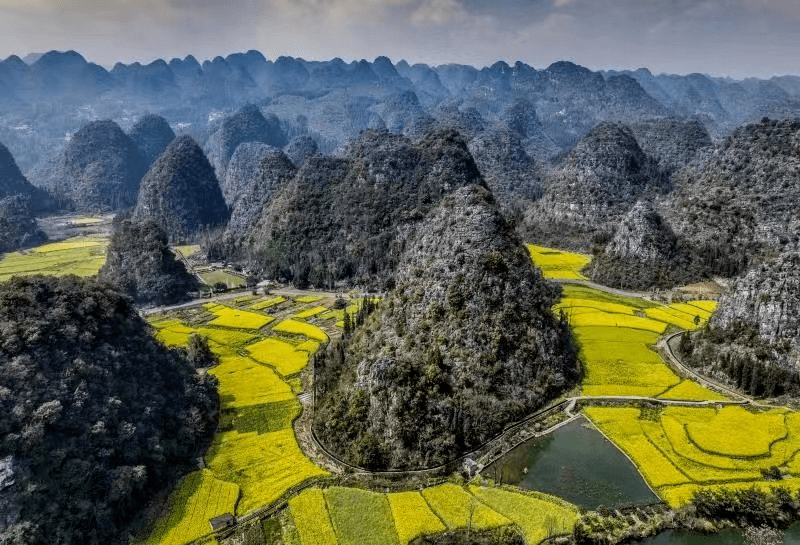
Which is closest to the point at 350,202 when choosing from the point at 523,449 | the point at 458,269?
the point at 458,269

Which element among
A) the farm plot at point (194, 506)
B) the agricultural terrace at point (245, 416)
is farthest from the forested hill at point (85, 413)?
the agricultural terrace at point (245, 416)

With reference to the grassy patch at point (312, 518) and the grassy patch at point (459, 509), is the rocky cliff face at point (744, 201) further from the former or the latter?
the grassy patch at point (312, 518)

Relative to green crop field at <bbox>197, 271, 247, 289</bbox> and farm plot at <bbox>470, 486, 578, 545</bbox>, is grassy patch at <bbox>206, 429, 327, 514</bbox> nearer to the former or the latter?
farm plot at <bbox>470, 486, 578, 545</bbox>

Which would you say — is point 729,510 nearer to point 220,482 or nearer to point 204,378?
point 220,482

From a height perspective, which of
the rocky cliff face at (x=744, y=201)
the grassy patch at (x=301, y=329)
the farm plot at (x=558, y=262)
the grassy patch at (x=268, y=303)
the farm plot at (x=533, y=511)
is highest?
the rocky cliff face at (x=744, y=201)

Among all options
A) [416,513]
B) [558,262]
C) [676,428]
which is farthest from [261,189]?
[416,513]

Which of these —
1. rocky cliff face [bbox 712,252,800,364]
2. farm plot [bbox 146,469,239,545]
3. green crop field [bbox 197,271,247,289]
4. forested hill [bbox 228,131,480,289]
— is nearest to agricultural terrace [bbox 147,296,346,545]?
farm plot [bbox 146,469,239,545]

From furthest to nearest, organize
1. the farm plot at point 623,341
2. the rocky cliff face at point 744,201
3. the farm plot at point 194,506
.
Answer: the rocky cliff face at point 744,201 → the farm plot at point 623,341 → the farm plot at point 194,506
